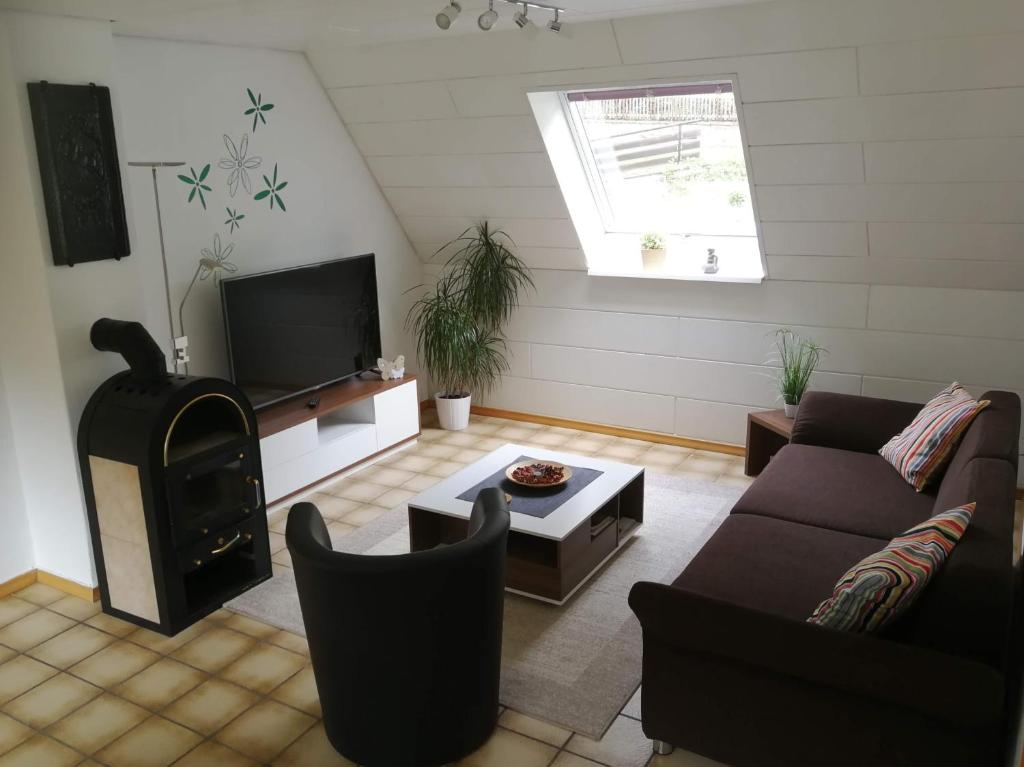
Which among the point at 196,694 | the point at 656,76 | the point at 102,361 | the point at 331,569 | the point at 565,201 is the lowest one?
the point at 196,694

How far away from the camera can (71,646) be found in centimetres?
352

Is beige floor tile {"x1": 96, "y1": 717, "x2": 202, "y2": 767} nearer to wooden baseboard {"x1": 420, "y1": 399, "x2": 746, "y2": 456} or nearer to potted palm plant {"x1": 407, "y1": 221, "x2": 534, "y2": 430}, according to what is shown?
potted palm plant {"x1": 407, "y1": 221, "x2": 534, "y2": 430}

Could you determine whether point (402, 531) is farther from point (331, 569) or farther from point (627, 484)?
point (331, 569)

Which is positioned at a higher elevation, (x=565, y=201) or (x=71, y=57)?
(x=71, y=57)

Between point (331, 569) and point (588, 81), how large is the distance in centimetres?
310

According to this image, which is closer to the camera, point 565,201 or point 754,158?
point 754,158

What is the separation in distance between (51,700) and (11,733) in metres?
0.19

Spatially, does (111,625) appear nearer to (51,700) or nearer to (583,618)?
(51,700)

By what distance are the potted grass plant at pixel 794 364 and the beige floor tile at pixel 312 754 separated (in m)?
3.19

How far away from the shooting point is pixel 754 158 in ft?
15.2

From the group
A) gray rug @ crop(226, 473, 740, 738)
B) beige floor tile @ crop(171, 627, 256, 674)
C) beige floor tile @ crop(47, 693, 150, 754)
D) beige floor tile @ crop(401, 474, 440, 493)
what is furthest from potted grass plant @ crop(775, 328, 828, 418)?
beige floor tile @ crop(47, 693, 150, 754)

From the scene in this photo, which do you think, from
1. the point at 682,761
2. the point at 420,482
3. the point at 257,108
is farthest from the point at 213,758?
the point at 257,108

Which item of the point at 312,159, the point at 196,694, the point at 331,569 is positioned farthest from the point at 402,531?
the point at 312,159

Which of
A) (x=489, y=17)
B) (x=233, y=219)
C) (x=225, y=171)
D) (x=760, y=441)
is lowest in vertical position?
(x=760, y=441)
